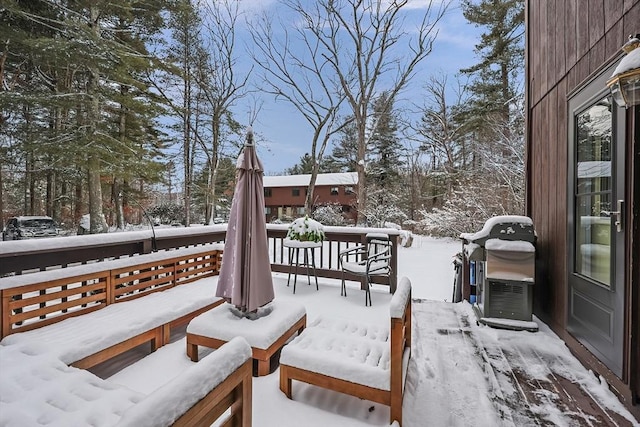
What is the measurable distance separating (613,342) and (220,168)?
547 inches

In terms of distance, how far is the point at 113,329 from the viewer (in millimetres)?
2273

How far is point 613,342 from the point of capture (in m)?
2.02

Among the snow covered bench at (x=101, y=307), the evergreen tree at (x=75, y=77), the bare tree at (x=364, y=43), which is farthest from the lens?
the bare tree at (x=364, y=43)

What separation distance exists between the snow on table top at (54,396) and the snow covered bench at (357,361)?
908mm

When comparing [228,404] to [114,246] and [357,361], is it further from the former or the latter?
[114,246]

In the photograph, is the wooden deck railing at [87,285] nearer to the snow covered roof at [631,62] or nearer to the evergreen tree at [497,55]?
the snow covered roof at [631,62]

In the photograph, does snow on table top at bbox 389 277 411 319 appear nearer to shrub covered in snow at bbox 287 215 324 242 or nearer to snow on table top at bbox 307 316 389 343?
snow on table top at bbox 307 316 389 343

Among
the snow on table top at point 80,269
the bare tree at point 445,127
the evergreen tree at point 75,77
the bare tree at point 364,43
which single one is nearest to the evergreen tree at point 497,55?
the bare tree at point 445,127

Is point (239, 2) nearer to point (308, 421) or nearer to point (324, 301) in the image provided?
point (324, 301)

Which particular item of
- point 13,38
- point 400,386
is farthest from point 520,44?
point 13,38

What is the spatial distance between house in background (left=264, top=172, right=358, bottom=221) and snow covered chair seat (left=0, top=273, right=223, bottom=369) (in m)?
15.3

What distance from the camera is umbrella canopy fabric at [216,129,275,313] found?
255 centimetres

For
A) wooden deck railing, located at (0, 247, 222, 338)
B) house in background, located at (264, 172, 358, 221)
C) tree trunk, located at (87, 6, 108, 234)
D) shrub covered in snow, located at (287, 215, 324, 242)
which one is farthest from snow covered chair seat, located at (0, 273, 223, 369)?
house in background, located at (264, 172, 358, 221)

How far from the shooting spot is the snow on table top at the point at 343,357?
5.79ft
